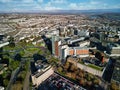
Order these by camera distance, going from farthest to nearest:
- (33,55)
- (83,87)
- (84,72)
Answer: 1. (33,55)
2. (84,72)
3. (83,87)

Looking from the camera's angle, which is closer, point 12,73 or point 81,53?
point 12,73

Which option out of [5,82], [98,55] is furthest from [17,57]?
[98,55]

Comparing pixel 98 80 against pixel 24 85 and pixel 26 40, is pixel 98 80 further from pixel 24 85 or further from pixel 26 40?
pixel 26 40

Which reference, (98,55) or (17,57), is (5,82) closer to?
(17,57)

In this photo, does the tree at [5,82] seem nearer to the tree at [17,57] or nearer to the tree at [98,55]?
the tree at [17,57]

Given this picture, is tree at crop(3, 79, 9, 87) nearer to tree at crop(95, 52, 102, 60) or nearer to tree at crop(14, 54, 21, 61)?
tree at crop(14, 54, 21, 61)

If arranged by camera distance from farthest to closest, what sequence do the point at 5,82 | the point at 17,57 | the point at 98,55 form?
1. the point at 17,57
2. the point at 98,55
3. the point at 5,82

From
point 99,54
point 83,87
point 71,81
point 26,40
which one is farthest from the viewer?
point 26,40

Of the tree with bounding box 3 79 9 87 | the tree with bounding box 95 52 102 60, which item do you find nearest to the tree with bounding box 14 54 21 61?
the tree with bounding box 3 79 9 87

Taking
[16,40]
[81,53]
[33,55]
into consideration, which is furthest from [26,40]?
[81,53]

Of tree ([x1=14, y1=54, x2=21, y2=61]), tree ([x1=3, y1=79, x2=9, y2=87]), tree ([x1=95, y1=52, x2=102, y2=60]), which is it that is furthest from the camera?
tree ([x1=14, y1=54, x2=21, y2=61])
